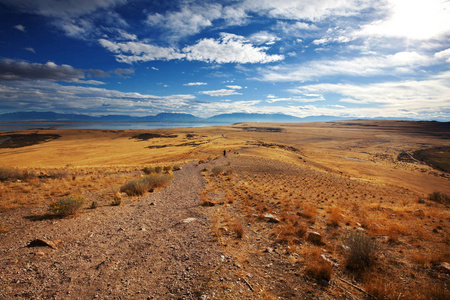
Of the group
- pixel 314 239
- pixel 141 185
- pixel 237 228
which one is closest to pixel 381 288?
pixel 314 239

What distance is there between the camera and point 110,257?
5445mm

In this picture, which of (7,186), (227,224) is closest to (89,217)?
(227,224)

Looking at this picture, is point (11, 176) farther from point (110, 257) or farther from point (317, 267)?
point (317, 267)

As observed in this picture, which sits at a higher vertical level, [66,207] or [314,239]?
[66,207]

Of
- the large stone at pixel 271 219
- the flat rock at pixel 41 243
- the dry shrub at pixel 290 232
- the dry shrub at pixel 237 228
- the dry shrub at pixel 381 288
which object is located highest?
the flat rock at pixel 41 243

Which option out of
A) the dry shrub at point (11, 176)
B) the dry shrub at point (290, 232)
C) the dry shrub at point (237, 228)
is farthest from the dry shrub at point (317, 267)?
the dry shrub at point (11, 176)

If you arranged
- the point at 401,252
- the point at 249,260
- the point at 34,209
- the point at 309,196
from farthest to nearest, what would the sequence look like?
1. the point at 309,196
2. the point at 34,209
3. the point at 401,252
4. the point at 249,260

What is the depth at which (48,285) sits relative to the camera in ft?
13.4

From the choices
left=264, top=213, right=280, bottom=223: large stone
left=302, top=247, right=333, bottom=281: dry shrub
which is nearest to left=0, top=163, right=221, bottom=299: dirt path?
left=302, top=247, right=333, bottom=281: dry shrub

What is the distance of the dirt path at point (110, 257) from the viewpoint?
412 cm

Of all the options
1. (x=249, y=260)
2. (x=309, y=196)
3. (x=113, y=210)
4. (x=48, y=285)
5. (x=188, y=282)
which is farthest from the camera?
(x=309, y=196)

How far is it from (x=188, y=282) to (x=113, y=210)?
6.75 metres

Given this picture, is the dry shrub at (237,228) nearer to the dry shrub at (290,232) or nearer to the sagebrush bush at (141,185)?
the dry shrub at (290,232)

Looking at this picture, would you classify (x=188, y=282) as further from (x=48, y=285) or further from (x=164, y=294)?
(x=48, y=285)
